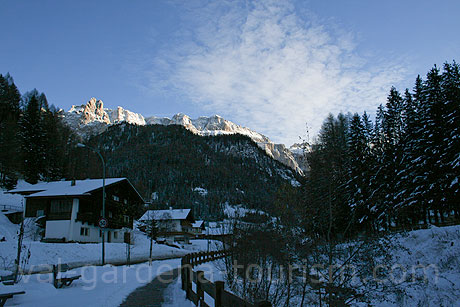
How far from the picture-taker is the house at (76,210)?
3822 cm

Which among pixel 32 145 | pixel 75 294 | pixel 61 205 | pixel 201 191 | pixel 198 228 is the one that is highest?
pixel 32 145

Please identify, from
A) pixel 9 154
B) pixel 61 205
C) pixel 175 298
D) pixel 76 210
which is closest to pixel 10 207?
pixel 61 205

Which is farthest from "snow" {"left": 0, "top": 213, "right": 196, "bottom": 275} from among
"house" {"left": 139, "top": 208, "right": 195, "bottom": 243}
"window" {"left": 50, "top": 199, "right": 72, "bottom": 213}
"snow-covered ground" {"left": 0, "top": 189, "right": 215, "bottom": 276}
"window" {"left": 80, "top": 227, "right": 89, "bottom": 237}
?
"house" {"left": 139, "top": 208, "right": 195, "bottom": 243}

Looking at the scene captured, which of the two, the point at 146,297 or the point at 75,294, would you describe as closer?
the point at 146,297

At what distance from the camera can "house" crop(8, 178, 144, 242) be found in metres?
38.2

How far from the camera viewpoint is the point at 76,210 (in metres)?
38.9

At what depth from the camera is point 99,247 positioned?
32688mm

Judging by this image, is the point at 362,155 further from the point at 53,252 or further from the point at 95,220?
the point at 95,220

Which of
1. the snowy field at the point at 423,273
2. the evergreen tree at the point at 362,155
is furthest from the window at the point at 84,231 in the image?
the evergreen tree at the point at 362,155

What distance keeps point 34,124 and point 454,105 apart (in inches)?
2702

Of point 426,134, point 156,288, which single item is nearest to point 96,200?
point 156,288

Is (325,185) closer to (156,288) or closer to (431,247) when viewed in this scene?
(156,288)

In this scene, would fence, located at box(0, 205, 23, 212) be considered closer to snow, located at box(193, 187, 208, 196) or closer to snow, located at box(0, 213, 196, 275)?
snow, located at box(0, 213, 196, 275)

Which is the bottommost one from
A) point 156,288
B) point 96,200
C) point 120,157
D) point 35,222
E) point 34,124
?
point 156,288
